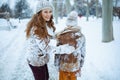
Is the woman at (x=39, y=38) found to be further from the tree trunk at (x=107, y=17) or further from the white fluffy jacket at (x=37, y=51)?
the tree trunk at (x=107, y=17)

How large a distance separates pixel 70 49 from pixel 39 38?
14.6 inches

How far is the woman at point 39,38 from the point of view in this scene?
7.48 ft

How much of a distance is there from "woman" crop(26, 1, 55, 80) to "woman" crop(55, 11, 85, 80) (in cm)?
14

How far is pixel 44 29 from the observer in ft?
7.64

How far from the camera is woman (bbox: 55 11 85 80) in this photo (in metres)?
2.48

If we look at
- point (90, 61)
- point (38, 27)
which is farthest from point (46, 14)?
point (90, 61)

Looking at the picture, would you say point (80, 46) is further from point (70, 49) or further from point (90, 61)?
point (90, 61)

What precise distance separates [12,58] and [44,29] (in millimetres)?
2693

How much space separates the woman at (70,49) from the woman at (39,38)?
0.14m

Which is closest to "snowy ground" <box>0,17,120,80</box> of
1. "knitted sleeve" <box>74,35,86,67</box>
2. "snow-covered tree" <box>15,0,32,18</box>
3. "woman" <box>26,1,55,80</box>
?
"snow-covered tree" <box>15,0,32,18</box>

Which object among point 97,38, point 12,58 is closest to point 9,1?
point 12,58

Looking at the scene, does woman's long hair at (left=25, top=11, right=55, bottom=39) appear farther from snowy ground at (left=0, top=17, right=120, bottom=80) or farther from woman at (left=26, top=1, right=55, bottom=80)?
snowy ground at (left=0, top=17, right=120, bottom=80)

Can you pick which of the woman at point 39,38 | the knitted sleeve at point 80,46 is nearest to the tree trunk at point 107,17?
the knitted sleeve at point 80,46

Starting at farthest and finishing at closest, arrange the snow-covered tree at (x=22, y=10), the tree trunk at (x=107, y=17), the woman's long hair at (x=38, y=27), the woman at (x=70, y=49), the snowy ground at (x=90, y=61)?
the tree trunk at (x=107, y=17) < the snow-covered tree at (x=22, y=10) < the snowy ground at (x=90, y=61) < the woman at (x=70, y=49) < the woman's long hair at (x=38, y=27)
